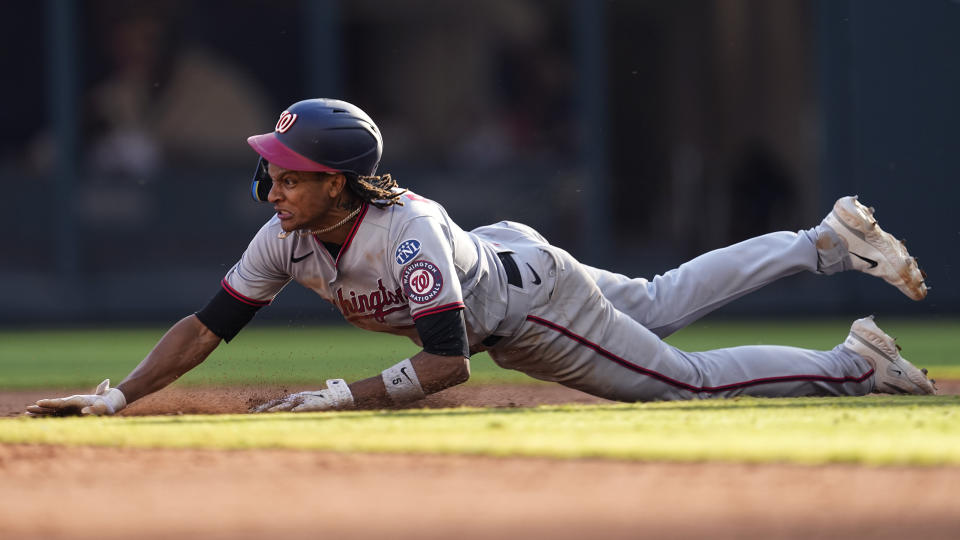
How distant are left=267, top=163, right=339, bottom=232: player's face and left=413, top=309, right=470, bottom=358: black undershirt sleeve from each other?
500 millimetres

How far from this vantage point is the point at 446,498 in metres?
3.10

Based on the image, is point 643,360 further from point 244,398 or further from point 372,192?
point 244,398

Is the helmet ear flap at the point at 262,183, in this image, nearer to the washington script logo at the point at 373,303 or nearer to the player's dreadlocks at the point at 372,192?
the player's dreadlocks at the point at 372,192

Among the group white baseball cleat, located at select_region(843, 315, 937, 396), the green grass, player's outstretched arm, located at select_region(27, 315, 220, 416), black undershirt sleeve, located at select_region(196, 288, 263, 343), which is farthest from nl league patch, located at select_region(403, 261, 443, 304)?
the green grass

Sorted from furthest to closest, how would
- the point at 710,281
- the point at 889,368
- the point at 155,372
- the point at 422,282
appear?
the point at 710,281 → the point at 889,368 → the point at 155,372 → the point at 422,282

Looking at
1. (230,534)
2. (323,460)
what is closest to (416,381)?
(323,460)

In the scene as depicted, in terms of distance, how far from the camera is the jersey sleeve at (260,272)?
4.93 metres

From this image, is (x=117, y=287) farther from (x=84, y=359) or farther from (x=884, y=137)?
(x=884, y=137)

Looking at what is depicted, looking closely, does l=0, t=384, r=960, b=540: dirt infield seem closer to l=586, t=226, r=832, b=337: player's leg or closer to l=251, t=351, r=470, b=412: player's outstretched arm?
l=251, t=351, r=470, b=412: player's outstretched arm

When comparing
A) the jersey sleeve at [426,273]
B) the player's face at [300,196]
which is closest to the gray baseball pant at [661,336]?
the jersey sleeve at [426,273]

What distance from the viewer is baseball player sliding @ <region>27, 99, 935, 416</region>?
470cm

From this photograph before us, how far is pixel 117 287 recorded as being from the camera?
12266 millimetres

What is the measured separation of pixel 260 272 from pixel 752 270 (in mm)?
1826

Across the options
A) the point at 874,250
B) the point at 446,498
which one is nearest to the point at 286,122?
the point at 446,498
